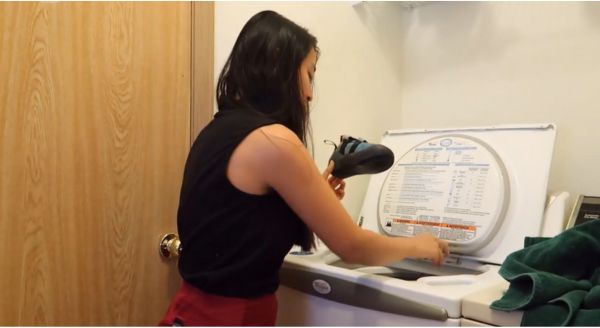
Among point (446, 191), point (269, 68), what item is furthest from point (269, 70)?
point (446, 191)

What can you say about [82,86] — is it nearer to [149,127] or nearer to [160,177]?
[149,127]

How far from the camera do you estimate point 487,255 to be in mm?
1205

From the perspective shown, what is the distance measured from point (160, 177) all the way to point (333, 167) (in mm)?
456

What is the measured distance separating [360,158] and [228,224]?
0.36m

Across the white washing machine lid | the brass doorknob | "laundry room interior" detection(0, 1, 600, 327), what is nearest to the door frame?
"laundry room interior" detection(0, 1, 600, 327)

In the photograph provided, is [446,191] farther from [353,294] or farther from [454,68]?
[454,68]

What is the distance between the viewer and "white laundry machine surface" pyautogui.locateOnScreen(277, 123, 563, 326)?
97 cm

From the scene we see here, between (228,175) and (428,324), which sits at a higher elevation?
(228,175)

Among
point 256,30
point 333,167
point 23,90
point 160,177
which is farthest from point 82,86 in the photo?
point 333,167

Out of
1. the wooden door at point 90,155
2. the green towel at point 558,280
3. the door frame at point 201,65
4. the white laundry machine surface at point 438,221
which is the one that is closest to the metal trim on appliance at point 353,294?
the white laundry machine surface at point 438,221

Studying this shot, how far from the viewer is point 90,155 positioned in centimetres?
107

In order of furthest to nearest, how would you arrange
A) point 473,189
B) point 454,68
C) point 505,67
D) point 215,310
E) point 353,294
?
1. point 454,68
2. point 505,67
3. point 473,189
4. point 353,294
5. point 215,310

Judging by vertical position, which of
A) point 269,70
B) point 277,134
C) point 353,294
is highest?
point 269,70

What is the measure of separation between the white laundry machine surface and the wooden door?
1.29 feet
